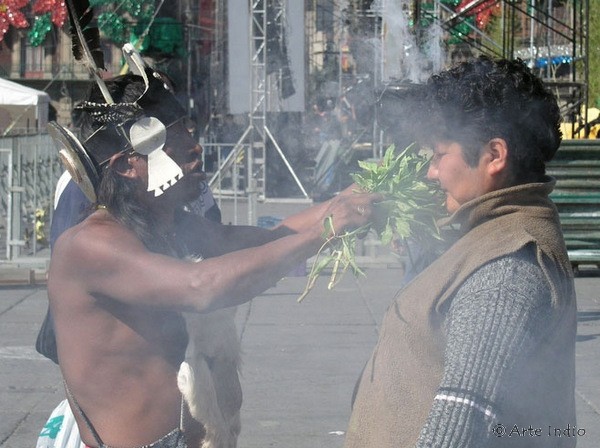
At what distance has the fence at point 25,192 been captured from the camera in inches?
488

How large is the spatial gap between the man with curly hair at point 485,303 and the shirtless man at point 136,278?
0.45 meters

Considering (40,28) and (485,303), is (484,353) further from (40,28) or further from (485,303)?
(40,28)

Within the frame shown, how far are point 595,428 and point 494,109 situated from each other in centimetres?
420

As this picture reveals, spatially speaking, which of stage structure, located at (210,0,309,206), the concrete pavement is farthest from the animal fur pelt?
stage structure, located at (210,0,309,206)

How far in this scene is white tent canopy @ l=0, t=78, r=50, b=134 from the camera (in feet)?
71.5

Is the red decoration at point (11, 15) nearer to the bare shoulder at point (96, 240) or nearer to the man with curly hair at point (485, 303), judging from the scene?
the bare shoulder at point (96, 240)

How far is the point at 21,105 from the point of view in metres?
21.9

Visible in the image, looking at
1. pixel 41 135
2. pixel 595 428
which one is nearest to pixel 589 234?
pixel 595 428

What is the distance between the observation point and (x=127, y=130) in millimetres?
3002

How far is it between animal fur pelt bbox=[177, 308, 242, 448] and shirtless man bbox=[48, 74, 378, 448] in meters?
0.04

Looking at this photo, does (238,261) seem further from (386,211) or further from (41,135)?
(41,135)

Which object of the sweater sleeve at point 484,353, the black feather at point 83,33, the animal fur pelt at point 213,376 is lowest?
the animal fur pelt at point 213,376

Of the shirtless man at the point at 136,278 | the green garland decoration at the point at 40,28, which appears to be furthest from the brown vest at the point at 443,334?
the green garland decoration at the point at 40,28

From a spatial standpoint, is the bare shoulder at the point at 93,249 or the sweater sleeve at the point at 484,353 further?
the bare shoulder at the point at 93,249
